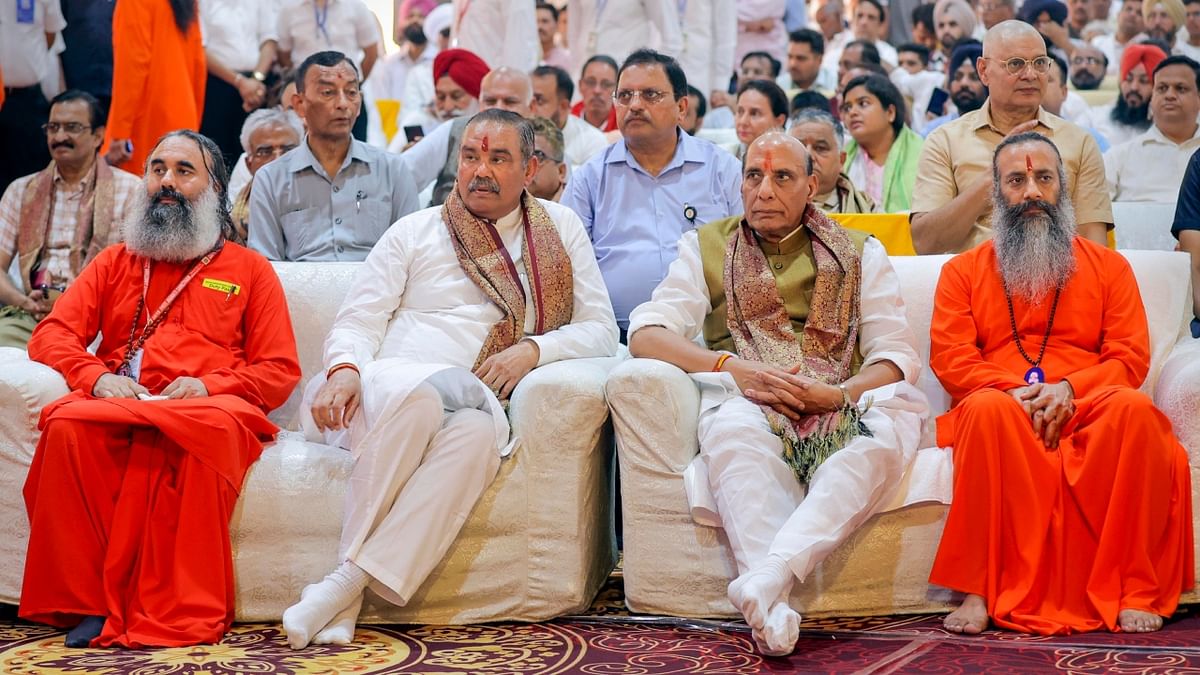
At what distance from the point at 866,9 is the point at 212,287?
7.46m

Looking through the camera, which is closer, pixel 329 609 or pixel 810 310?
pixel 329 609

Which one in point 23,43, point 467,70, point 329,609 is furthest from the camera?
point 467,70

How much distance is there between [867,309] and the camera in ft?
14.3

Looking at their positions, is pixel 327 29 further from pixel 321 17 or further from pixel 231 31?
pixel 231 31

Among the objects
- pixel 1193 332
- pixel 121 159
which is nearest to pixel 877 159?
pixel 1193 332

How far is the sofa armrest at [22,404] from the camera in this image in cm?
406

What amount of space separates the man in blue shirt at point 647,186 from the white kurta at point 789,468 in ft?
2.45

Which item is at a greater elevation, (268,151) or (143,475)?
(268,151)

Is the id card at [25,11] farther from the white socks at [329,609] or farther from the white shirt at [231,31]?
the white socks at [329,609]

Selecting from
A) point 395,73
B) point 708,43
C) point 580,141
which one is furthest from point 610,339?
point 395,73

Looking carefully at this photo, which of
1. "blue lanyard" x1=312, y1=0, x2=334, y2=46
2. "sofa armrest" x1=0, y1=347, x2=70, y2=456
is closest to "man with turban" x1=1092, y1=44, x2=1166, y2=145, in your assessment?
"blue lanyard" x1=312, y1=0, x2=334, y2=46

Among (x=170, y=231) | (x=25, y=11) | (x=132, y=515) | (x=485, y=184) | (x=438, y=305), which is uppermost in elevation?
(x=25, y=11)

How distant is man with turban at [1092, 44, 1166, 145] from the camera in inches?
337

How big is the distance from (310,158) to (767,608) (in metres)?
2.80
